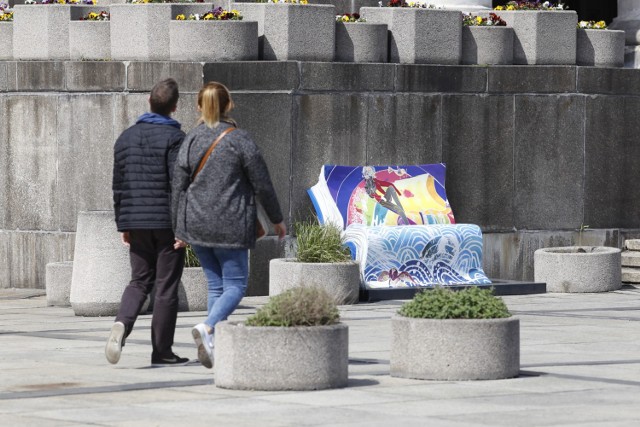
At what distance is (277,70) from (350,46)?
1.30 m

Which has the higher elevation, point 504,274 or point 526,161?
point 526,161

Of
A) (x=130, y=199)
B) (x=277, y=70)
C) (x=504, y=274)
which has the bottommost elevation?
(x=504, y=274)

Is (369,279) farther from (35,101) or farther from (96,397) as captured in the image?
(96,397)

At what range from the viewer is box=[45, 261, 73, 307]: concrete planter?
679 inches

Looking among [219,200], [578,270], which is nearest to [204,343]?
[219,200]

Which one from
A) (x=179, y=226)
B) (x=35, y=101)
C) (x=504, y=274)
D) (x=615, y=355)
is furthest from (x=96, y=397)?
(x=504, y=274)

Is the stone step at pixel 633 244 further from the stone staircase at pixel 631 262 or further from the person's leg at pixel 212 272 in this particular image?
the person's leg at pixel 212 272

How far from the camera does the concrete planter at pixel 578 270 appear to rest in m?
19.7

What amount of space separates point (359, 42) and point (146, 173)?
8.22 meters

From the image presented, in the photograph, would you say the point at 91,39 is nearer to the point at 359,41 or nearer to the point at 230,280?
the point at 359,41

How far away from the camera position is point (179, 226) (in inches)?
450

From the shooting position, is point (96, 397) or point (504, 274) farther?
point (504, 274)

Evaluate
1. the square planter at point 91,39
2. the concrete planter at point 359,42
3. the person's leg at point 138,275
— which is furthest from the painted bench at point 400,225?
the person's leg at point 138,275

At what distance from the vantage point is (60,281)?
681 inches
